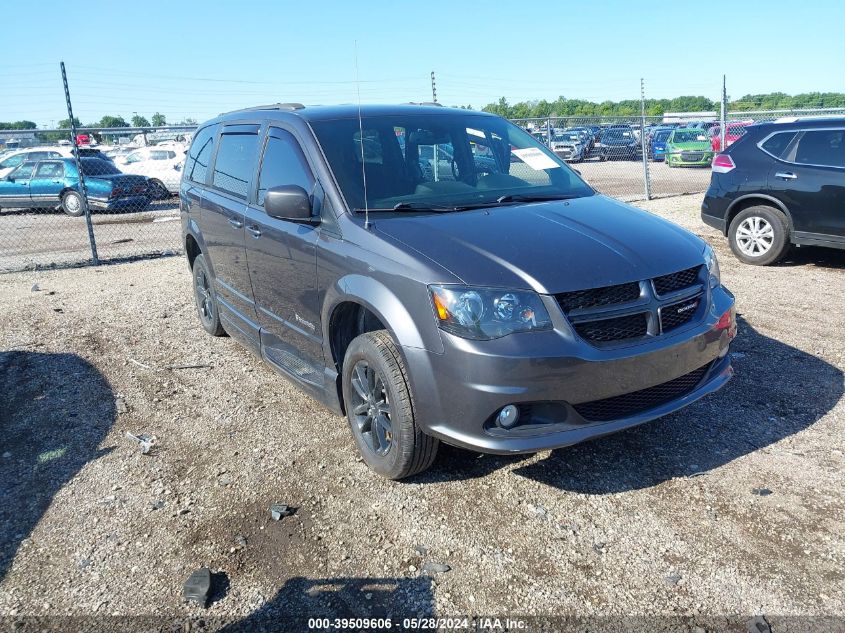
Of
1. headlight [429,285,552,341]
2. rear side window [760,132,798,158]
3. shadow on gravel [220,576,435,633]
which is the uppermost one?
rear side window [760,132,798,158]

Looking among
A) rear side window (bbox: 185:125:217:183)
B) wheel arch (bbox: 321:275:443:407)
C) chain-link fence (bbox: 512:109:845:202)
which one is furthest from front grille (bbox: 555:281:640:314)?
chain-link fence (bbox: 512:109:845:202)

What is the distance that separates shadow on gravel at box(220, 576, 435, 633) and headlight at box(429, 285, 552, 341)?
108cm

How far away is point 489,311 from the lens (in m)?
2.91

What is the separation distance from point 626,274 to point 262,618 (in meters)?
2.15

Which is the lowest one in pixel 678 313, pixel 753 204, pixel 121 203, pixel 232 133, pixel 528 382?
pixel 528 382

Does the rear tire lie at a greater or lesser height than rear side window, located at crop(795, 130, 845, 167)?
lesser

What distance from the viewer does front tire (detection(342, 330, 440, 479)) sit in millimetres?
3156

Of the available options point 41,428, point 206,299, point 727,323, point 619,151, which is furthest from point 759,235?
point 619,151

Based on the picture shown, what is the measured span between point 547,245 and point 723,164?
6.31 m

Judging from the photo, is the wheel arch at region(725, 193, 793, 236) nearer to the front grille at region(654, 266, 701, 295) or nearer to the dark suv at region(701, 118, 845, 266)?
the dark suv at region(701, 118, 845, 266)

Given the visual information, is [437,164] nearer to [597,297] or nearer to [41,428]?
[597,297]

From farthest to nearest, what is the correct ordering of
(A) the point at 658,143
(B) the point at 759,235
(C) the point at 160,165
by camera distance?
(A) the point at 658,143 → (C) the point at 160,165 → (B) the point at 759,235

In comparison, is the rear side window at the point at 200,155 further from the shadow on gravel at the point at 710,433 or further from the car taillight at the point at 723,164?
the car taillight at the point at 723,164

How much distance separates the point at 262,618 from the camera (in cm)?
260
